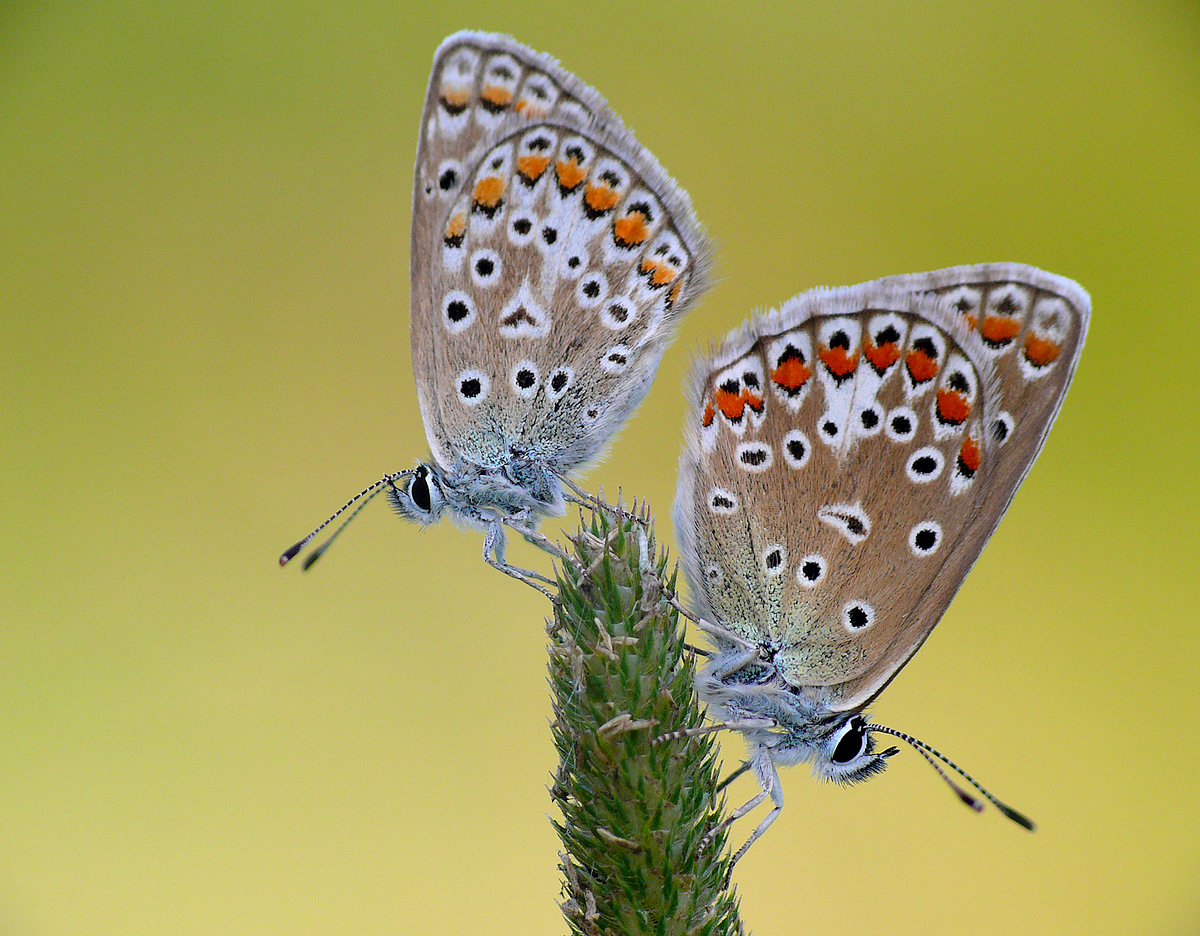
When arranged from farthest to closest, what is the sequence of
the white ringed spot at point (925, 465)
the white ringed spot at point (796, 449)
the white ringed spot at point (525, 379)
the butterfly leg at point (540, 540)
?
the white ringed spot at point (525, 379), the white ringed spot at point (796, 449), the white ringed spot at point (925, 465), the butterfly leg at point (540, 540)

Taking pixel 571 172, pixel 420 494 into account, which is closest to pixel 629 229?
pixel 571 172

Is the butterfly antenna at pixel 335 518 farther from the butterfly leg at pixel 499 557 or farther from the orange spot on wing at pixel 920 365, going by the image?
the orange spot on wing at pixel 920 365

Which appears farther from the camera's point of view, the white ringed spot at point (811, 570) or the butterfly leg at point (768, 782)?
the white ringed spot at point (811, 570)

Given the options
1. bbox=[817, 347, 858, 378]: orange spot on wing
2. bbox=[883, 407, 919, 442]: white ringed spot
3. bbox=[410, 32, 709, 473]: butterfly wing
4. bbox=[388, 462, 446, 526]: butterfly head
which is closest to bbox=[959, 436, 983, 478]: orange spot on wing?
bbox=[883, 407, 919, 442]: white ringed spot

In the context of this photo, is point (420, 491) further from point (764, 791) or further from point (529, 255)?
point (764, 791)

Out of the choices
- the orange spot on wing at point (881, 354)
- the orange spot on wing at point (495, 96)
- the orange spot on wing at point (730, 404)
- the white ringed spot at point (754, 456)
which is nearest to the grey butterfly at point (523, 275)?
the orange spot on wing at point (495, 96)

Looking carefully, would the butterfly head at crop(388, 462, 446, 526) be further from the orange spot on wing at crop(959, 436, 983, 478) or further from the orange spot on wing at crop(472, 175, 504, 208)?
the orange spot on wing at crop(959, 436, 983, 478)
